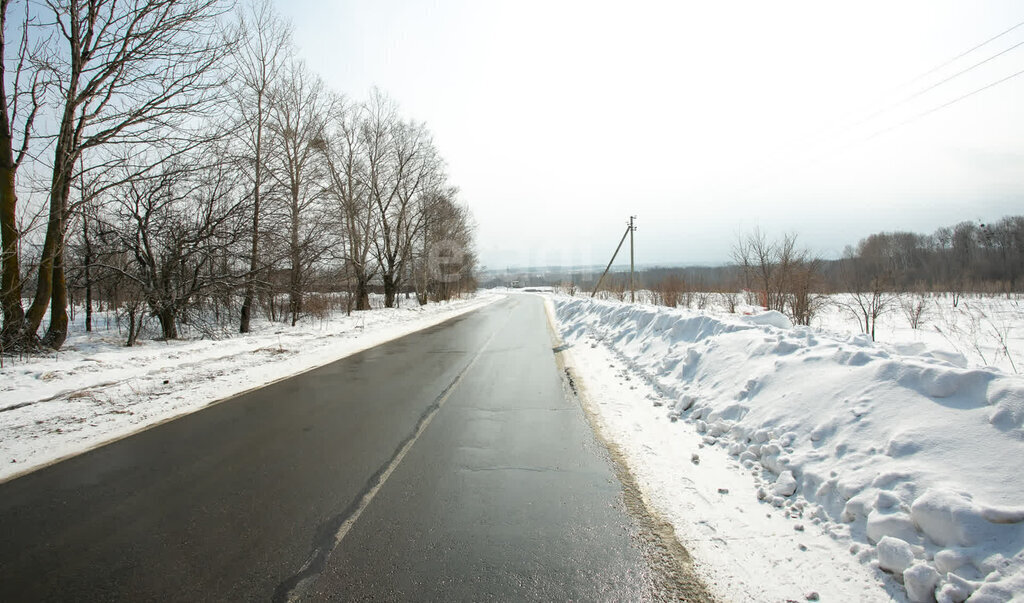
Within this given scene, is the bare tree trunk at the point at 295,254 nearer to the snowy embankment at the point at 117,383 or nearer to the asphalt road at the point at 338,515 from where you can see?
the snowy embankment at the point at 117,383

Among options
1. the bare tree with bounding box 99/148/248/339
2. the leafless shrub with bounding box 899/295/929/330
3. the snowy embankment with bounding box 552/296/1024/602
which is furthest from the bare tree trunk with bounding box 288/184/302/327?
the leafless shrub with bounding box 899/295/929/330

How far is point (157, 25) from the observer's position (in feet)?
37.2

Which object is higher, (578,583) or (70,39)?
(70,39)

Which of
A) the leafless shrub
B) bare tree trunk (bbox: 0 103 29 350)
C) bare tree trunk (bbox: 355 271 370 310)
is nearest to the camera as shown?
bare tree trunk (bbox: 0 103 29 350)

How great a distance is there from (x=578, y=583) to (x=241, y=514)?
99.9 inches

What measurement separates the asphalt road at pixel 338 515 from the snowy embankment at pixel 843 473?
22.0 inches

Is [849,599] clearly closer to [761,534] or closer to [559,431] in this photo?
[761,534]

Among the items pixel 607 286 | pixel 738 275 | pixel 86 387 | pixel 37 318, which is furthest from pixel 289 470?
pixel 607 286

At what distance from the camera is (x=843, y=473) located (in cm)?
337

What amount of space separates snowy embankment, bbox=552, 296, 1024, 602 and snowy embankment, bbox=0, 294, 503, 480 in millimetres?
6186

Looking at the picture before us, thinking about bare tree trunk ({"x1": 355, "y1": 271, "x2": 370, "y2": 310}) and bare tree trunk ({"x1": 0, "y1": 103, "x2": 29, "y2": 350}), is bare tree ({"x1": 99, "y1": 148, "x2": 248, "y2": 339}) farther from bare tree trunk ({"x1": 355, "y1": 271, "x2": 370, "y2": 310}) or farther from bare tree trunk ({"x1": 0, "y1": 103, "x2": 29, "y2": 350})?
bare tree trunk ({"x1": 355, "y1": 271, "x2": 370, "y2": 310})

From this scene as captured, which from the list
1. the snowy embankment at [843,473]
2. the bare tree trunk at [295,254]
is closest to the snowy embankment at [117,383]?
the bare tree trunk at [295,254]

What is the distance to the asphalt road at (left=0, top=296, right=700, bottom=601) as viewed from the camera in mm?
2549

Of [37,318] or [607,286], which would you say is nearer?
[37,318]
